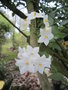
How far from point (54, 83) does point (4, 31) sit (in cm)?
510

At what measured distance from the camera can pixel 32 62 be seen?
0.57 metres

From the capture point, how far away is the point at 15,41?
31.8 feet

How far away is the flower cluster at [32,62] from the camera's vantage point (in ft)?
1.87

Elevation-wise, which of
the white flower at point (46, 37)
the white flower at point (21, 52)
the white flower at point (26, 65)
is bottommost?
the white flower at point (26, 65)

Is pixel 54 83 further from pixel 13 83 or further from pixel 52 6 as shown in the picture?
pixel 52 6

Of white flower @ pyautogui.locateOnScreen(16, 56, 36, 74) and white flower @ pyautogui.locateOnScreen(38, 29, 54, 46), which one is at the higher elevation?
white flower @ pyautogui.locateOnScreen(38, 29, 54, 46)

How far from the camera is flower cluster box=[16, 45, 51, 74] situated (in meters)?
0.57

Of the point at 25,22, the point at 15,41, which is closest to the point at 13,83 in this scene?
the point at 25,22

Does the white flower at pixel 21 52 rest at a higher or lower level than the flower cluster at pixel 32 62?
higher

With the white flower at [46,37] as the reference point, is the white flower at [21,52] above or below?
below

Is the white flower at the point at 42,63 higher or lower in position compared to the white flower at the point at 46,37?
lower

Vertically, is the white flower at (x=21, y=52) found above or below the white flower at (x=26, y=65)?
above

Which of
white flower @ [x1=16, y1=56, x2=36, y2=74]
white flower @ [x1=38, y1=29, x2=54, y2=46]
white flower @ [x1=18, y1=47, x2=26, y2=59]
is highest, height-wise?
white flower @ [x1=38, y1=29, x2=54, y2=46]

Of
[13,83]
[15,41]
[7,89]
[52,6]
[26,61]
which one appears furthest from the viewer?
[15,41]
